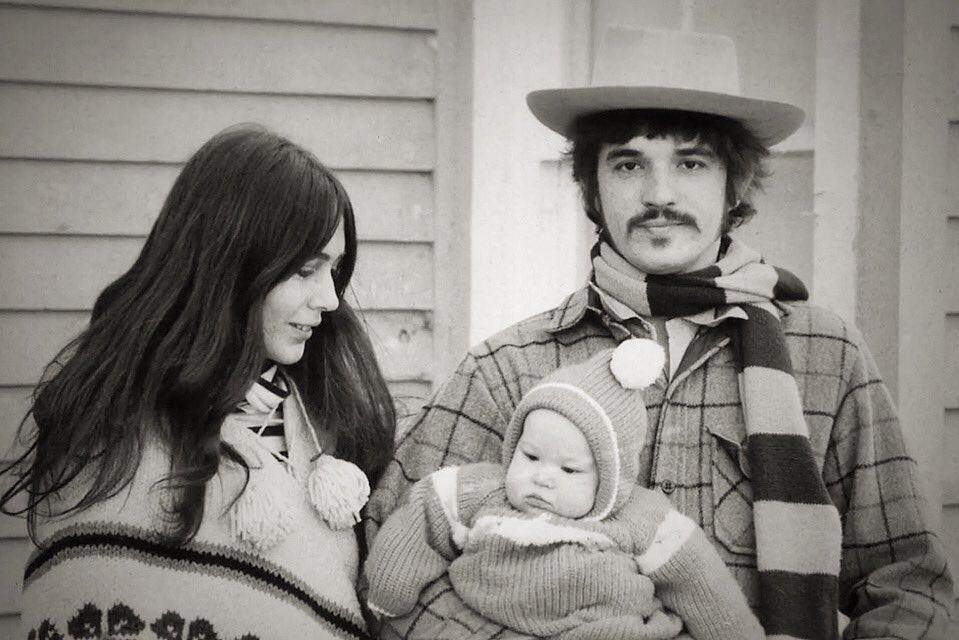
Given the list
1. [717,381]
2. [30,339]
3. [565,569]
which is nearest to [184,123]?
[30,339]

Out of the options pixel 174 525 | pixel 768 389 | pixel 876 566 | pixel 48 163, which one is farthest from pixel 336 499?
pixel 48 163

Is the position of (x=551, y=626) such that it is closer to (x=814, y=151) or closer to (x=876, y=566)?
(x=876, y=566)

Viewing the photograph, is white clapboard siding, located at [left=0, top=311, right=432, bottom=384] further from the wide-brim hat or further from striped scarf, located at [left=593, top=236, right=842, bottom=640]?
striped scarf, located at [left=593, top=236, right=842, bottom=640]

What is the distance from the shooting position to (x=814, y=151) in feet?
10.7

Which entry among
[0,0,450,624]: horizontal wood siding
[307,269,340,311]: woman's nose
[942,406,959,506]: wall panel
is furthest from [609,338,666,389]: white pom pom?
[942,406,959,506]: wall panel

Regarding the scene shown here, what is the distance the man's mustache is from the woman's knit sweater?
0.96 m

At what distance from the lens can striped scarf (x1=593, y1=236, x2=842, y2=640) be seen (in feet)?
7.68

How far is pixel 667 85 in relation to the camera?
262 centimetres

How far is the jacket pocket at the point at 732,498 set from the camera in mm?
2430

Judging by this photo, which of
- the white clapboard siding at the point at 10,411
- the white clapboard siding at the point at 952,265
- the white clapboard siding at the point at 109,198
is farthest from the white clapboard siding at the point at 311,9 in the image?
the white clapboard siding at the point at 952,265

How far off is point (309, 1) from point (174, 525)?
167 cm

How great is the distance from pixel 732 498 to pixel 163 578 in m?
1.17

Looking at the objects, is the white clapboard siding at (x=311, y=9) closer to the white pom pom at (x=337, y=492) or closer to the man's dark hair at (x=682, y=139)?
the man's dark hair at (x=682, y=139)

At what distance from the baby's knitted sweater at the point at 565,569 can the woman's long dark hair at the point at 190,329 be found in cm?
44
